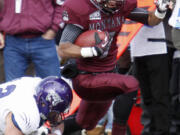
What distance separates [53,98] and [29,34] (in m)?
1.05

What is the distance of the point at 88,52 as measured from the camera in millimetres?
3848

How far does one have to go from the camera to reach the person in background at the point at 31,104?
11.7 ft

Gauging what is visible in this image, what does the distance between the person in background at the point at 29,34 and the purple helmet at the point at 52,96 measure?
2.81ft

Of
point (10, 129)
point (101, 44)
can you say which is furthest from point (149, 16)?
point (10, 129)

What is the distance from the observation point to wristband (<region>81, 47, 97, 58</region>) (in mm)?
3834

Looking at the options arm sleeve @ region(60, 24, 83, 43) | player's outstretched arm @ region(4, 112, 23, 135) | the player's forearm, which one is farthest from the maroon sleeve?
player's outstretched arm @ region(4, 112, 23, 135)

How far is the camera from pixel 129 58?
5.13 meters

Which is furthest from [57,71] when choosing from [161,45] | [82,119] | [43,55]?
[161,45]

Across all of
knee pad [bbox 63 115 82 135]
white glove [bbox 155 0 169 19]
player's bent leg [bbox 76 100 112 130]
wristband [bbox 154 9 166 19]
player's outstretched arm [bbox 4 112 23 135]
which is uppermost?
white glove [bbox 155 0 169 19]

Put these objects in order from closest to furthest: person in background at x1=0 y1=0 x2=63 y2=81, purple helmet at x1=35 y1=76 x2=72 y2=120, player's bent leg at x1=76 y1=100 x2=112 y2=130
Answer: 1. purple helmet at x1=35 y1=76 x2=72 y2=120
2. player's bent leg at x1=76 y1=100 x2=112 y2=130
3. person in background at x1=0 y1=0 x2=63 y2=81

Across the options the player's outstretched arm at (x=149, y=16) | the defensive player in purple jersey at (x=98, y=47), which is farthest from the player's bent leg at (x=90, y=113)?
the player's outstretched arm at (x=149, y=16)

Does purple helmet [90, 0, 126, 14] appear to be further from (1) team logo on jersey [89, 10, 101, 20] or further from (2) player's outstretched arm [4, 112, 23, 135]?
(2) player's outstretched arm [4, 112, 23, 135]

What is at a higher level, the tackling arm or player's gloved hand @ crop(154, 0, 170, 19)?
player's gloved hand @ crop(154, 0, 170, 19)

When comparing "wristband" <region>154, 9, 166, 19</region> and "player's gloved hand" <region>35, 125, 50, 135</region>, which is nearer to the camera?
"player's gloved hand" <region>35, 125, 50, 135</region>
